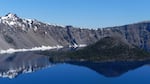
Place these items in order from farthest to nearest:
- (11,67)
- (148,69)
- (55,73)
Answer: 1. (11,67)
2. (148,69)
3. (55,73)

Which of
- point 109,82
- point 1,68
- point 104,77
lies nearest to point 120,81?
point 109,82

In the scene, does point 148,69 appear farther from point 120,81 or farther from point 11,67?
point 11,67

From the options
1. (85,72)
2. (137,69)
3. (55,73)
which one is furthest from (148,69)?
(55,73)

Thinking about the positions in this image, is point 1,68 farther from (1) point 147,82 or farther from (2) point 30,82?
(1) point 147,82

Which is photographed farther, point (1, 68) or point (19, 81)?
point (1, 68)

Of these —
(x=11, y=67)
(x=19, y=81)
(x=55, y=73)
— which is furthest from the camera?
(x=11, y=67)

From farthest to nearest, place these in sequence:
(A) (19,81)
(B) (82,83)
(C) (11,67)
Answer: (C) (11,67)
(A) (19,81)
(B) (82,83)

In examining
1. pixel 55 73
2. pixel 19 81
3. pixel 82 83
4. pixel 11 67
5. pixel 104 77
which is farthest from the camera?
pixel 11 67

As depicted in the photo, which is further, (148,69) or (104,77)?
(148,69)
